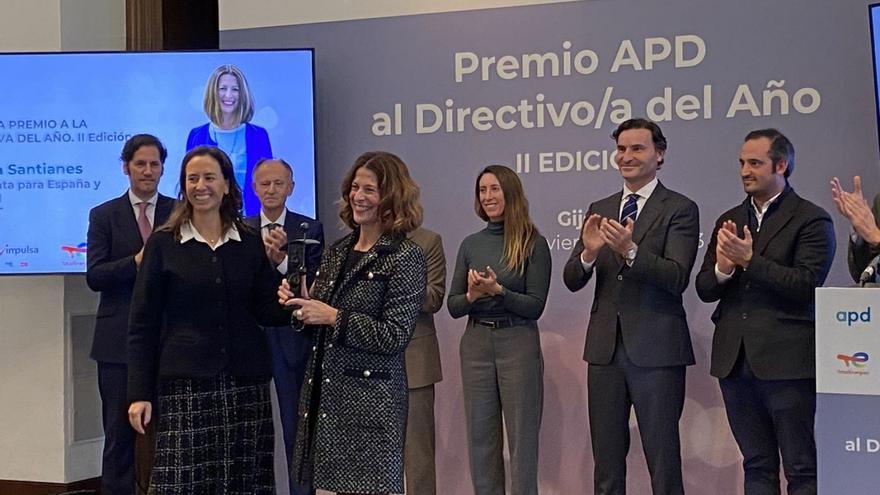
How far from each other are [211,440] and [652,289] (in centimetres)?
169

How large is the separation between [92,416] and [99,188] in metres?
1.27

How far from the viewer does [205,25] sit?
664 cm

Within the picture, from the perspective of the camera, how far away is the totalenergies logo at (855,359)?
276 cm

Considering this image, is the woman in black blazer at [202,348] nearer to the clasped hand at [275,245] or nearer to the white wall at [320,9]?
the clasped hand at [275,245]

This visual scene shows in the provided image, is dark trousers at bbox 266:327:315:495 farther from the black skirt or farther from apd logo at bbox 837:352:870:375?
apd logo at bbox 837:352:870:375

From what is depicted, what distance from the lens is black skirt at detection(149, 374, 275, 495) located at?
3223 mm

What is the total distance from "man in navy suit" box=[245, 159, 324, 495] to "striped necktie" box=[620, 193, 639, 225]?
1300 mm

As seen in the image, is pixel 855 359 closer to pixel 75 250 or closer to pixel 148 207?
pixel 148 207

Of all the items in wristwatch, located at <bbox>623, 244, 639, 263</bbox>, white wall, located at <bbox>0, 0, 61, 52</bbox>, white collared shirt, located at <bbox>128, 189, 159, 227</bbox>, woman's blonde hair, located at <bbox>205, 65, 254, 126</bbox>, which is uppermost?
white wall, located at <bbox>0, 0, 61, 52</bbox>

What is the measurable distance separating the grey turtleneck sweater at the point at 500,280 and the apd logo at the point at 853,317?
1.56 meters

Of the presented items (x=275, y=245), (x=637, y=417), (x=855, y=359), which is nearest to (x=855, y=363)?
(x=855, y=359)

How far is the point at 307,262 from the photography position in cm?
437

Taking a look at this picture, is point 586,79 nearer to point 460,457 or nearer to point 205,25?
point 460,457

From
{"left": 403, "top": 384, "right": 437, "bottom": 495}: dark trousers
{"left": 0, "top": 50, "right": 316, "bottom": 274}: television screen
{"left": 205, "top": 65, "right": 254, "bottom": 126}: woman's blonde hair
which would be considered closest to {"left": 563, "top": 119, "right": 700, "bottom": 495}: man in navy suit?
{"left": 403, "top": 384, "right": 437, "bottom": 495}: dark trousers
